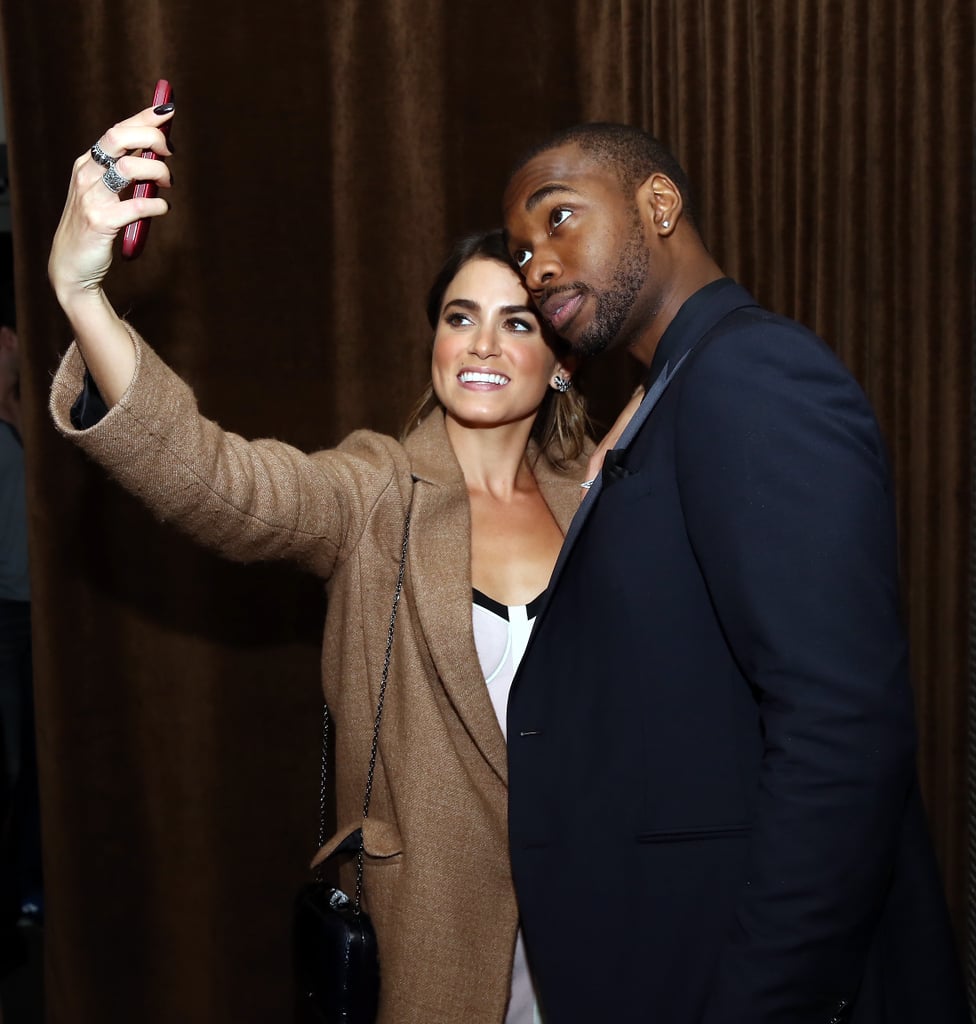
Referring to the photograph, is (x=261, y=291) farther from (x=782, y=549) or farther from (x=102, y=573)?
(x=782, y=549)

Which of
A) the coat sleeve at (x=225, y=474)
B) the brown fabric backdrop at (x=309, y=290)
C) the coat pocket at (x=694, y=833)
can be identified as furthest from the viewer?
the brown fabric backdrop at (x=309, y=290)

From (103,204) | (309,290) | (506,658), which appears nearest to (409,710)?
(506,658)

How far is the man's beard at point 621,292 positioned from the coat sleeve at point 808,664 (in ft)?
0.89

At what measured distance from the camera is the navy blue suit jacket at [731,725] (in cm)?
94

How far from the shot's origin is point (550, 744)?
3.84 ft

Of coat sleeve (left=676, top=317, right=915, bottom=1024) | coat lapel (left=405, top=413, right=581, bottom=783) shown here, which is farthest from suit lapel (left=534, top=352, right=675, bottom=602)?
coat lapel (left=405, top=413, right=581, bottom=783)

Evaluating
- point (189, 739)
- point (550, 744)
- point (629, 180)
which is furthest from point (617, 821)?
point (189, 739)

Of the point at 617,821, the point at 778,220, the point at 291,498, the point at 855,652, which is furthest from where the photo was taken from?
the point at 778,220

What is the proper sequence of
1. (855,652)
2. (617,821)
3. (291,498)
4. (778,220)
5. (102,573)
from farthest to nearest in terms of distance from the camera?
(778,220) < (102,573) < (291,498) < (617,821) < (855,652)

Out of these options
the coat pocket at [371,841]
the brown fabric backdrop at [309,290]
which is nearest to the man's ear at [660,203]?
the coat pocket at [371,841]

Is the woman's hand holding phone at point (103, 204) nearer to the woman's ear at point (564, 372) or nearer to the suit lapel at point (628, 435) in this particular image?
the suit lapel at point (628, 435)

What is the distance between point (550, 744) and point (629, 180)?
645 mm

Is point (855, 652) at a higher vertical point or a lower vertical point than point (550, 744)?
higher

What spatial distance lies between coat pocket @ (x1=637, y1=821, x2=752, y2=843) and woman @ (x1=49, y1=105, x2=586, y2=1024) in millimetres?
443
